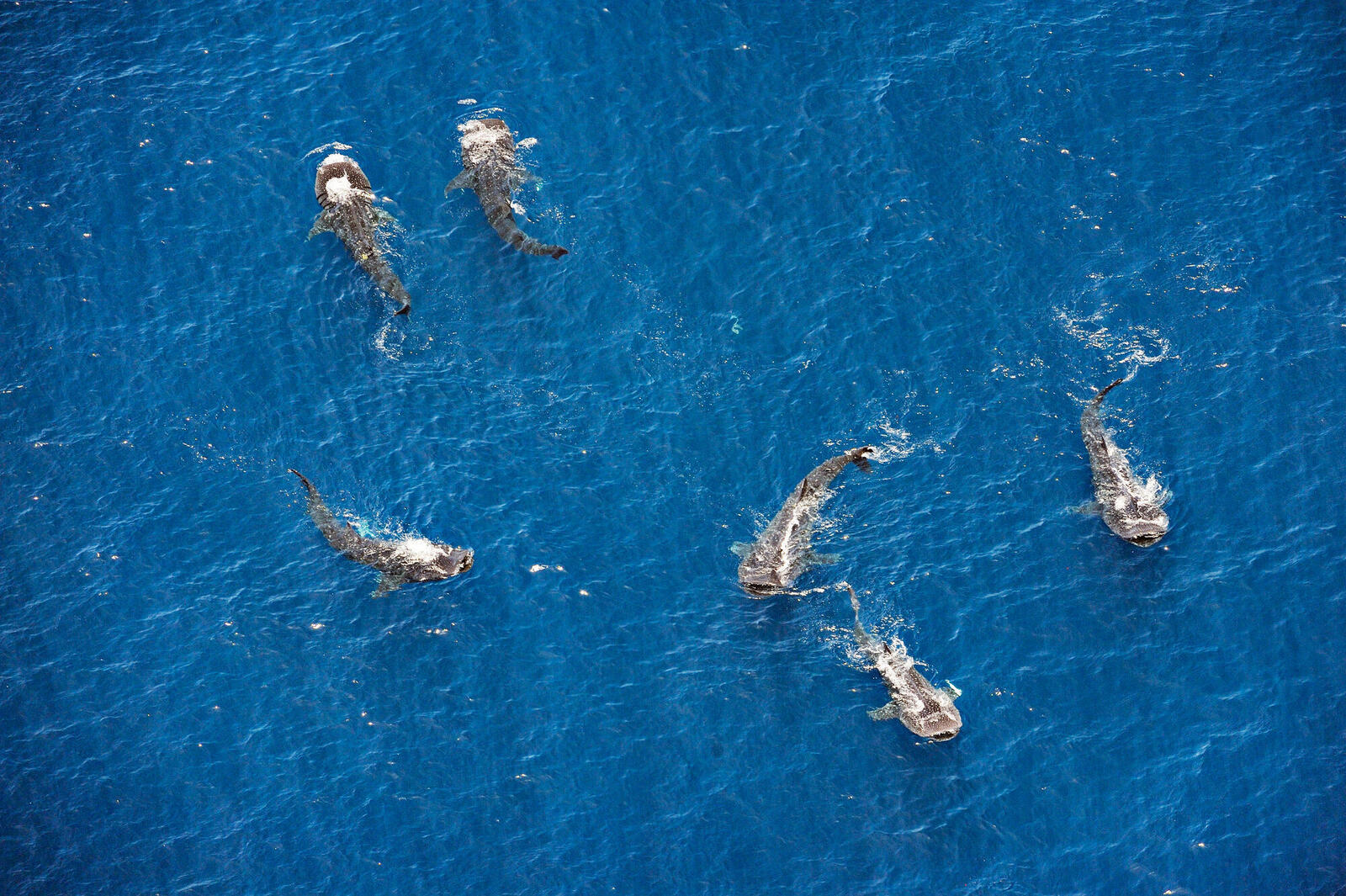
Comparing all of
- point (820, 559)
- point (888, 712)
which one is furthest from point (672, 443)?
point (888, 712)

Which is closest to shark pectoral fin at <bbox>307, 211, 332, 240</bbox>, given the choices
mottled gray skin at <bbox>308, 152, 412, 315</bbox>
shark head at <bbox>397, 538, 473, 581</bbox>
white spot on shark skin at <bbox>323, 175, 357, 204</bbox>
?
mottled gray skin at <bbox>308, 152, 412, 315</bbox>

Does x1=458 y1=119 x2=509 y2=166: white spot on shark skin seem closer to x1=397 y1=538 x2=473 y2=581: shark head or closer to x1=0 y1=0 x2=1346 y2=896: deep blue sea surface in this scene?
x1=0 y1=0 x2=1346 y2=896: deep blue sea surface

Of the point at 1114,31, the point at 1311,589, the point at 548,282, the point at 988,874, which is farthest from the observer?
the point at 1114,31

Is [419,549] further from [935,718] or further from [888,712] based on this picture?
[935,718]

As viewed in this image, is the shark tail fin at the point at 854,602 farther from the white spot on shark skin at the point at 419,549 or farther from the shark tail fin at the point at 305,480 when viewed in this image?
the shark tail fin at the point at 305,480

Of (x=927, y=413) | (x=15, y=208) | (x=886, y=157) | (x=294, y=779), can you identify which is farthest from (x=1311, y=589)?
(x=15, y=208)

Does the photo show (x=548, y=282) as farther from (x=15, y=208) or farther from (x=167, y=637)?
(x=15, y=208)

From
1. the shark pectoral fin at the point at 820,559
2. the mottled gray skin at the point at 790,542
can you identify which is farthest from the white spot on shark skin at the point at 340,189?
the shark pectoral fin at the point at 820,559
